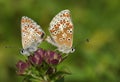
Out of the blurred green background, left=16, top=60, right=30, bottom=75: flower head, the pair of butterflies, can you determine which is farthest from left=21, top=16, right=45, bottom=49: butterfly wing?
the blurred green background

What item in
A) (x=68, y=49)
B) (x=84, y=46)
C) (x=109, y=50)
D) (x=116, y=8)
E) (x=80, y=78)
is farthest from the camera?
(x=116, y=8)

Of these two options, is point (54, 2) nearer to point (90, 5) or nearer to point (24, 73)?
point (90, 5)

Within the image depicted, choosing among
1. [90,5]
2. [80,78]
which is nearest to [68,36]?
[80,78]

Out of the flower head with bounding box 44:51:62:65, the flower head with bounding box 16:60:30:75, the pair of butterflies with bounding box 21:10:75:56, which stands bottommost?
the flower head with bounding box 16:60:30:75

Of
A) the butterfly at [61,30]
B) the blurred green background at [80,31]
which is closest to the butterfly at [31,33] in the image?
the butterfly at [61,30]

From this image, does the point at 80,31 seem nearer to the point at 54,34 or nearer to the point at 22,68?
the point at 54,34

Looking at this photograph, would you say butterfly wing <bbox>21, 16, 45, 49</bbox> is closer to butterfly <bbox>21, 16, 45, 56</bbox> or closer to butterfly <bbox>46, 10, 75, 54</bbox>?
butterfly <bbox>21, 16, 45, 56</bbox>

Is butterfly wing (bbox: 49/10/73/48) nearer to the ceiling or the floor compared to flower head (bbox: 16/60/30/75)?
nearer to the ceiling

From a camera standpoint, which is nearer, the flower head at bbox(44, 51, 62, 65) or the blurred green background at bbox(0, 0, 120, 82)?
the flower head at bbox(44, 51, 62, 65)
